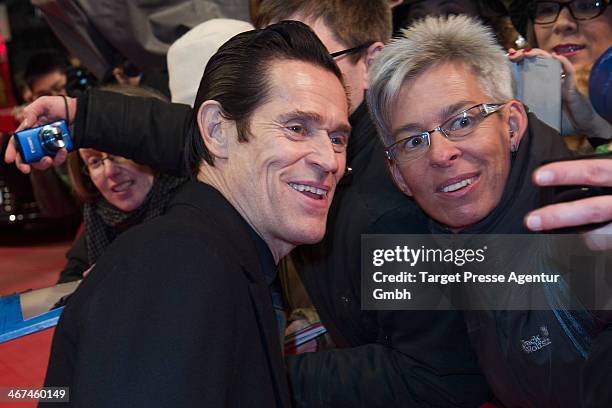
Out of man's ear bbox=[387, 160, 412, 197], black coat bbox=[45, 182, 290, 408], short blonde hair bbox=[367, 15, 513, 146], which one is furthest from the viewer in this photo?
man's ear bbox=[387, 160, 412, 197]

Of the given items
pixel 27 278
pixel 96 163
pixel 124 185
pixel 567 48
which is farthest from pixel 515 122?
pixel 27 278

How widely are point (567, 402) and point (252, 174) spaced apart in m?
0.70

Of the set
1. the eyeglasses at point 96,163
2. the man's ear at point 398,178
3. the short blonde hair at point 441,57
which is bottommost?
the eyeglasses at point 96,163

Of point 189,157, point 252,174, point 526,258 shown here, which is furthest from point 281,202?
point 526,258

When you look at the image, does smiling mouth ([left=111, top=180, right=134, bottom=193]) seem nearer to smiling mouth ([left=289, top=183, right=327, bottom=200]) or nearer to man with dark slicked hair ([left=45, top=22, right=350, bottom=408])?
man with dark slicked hair ([left=45, top=22, right=350, bottom=408])

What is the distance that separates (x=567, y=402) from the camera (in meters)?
1.32

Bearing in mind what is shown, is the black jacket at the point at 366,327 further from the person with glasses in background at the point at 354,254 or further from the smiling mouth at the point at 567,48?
the smiling mouth at the point at 567,48

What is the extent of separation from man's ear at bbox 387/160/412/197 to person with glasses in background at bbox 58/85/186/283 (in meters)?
Answer: 1.00

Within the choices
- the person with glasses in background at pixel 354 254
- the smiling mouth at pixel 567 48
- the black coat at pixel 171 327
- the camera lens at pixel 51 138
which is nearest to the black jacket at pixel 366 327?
the person with glasses in background at pixel 354 254

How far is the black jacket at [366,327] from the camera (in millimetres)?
1633

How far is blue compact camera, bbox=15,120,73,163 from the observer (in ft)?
Result: 5.72

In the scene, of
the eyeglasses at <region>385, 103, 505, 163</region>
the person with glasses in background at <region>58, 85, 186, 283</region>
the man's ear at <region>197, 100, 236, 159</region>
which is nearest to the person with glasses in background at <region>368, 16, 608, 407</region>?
the eyeglasses at <region>385, 103, 505, 163</region>

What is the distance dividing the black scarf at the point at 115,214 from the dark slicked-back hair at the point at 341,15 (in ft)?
2.30

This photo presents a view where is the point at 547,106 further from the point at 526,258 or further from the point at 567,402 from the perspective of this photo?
the point at 567,402
